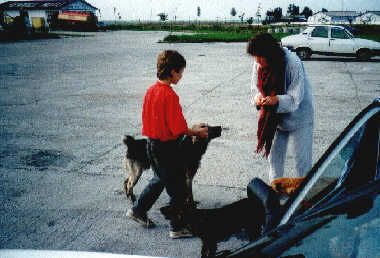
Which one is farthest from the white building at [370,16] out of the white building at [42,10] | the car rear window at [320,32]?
the car rear window at [320,32]

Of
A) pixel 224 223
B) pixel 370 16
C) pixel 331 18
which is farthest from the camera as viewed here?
pixel 370 16

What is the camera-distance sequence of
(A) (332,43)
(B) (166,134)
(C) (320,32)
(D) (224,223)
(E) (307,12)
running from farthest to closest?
(E) (307,12) < (C) (320,32) < (A) (332,43) < (B) (166,134) < (D) (224,223)

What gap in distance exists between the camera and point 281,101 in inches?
121

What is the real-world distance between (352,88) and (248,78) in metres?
3.64

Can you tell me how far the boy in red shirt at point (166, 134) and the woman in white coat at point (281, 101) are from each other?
30.1 inches

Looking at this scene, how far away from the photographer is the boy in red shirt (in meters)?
2.79

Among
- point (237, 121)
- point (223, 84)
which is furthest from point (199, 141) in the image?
point (223, 84)

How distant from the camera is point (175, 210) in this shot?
9.10ft

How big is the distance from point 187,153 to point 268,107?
3.08 ft

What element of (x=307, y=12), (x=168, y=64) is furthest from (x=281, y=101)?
(x=307, y=12)

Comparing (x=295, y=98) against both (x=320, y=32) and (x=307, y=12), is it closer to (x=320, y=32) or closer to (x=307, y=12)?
(x=320, y=32)

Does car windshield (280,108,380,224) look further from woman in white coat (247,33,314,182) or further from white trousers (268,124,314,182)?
white trousers (268,124,314,182)

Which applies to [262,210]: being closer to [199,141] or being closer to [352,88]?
[199,141]

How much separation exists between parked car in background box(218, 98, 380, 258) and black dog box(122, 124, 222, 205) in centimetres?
143
